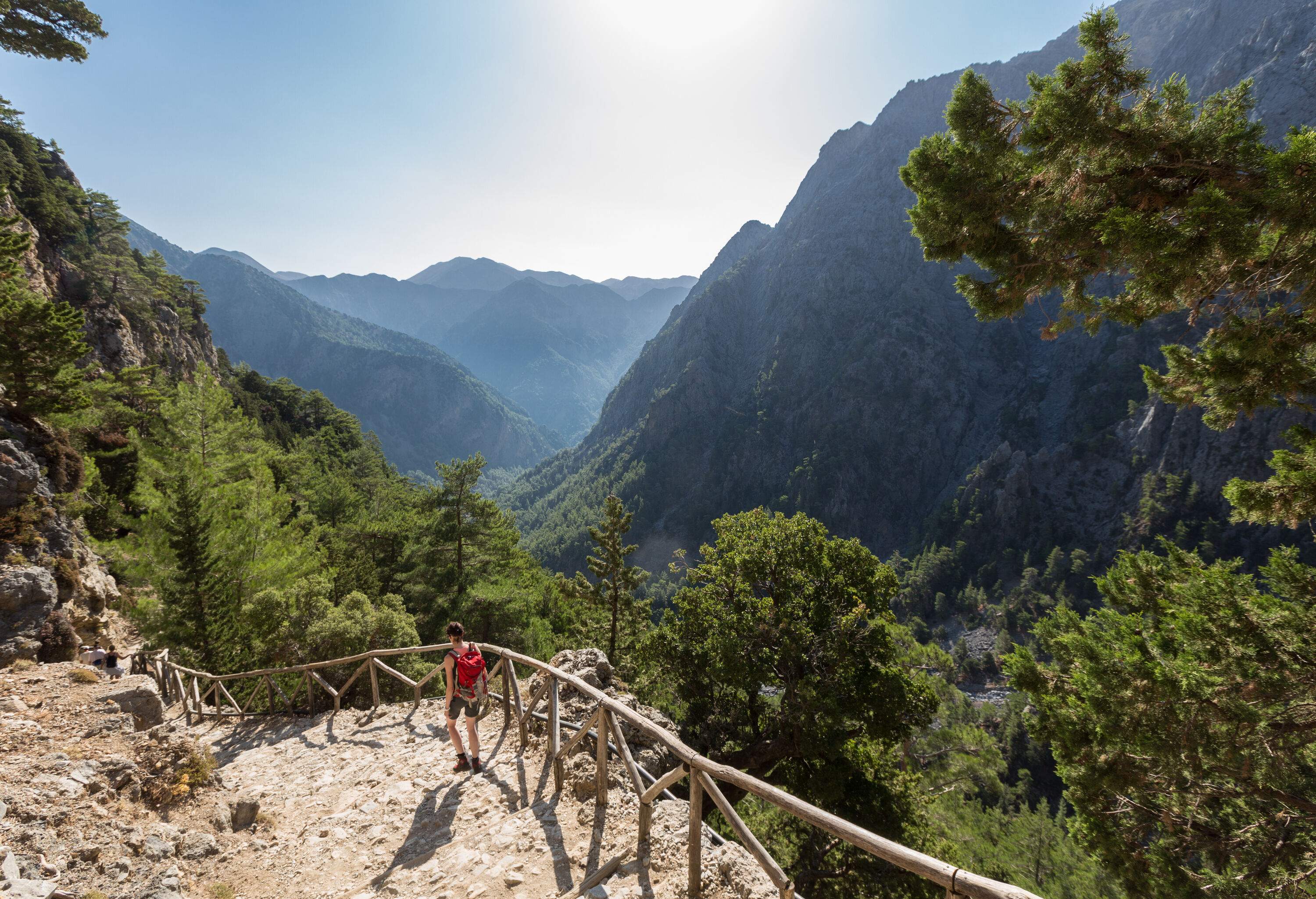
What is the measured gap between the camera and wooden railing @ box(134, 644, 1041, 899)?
283 centimetres

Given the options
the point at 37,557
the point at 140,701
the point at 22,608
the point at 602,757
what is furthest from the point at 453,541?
the point at 602,757

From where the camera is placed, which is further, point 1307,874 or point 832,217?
point 832,217

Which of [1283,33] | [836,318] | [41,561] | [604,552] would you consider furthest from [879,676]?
[1283,33]

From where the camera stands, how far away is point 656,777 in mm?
8023

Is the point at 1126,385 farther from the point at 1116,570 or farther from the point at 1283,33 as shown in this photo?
the point at 1116,570

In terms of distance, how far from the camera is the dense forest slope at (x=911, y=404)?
12312 cm

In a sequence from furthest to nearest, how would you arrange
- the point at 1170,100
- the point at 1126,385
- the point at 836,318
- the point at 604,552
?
1. the point at 836,318
2. the point at 1126,385
3. the point at 604,552
4. the point at 1170,100

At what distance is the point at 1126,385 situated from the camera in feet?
435

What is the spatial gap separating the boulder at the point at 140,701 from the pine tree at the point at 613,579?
53.6 feet

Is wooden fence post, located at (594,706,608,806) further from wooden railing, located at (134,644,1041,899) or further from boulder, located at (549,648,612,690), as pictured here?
boulder, located at (549,648,612,690)

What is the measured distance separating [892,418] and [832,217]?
84.6 metres

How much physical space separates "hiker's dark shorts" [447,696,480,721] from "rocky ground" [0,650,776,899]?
0.83 meters

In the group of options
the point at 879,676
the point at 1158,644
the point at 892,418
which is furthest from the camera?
the point at 892,418

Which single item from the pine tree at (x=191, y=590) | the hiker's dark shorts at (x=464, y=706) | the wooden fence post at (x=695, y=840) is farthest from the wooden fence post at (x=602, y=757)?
the pine tree at (x=191, y=590)
